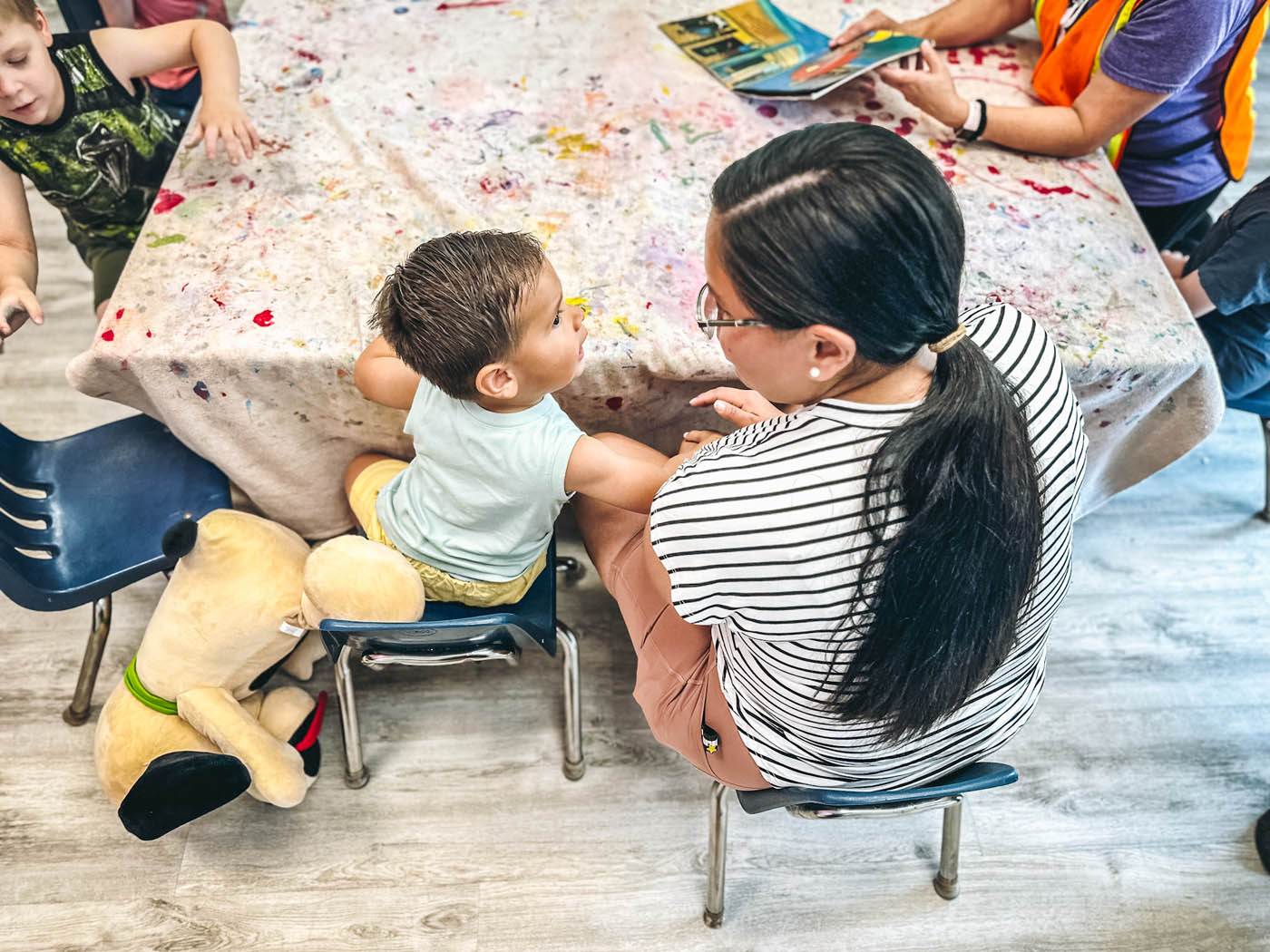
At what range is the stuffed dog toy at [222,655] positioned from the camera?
1.19 meters

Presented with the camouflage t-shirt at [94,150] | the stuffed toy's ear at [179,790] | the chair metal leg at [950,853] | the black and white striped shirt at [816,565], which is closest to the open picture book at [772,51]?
the black and white striped shirt at [816,565]

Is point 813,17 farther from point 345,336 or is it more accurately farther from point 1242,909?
point 1242,909

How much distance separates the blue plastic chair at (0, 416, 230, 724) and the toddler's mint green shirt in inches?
14.6

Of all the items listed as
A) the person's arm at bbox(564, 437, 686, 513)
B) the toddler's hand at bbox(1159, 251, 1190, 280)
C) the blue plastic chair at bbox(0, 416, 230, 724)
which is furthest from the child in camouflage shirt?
the toddler's hand at bbox(1159, 251, 1190, 280)

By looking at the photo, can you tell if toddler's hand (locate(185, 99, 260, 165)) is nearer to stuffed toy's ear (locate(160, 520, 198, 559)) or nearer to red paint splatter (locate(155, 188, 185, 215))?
red paint splatter (locate(155, 188, 185, 215))

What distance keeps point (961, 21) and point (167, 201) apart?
1415 mm

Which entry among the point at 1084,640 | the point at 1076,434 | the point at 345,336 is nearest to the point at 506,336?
the point at 345,336

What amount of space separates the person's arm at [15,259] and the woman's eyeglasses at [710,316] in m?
0.96

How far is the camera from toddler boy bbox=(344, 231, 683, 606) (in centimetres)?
106

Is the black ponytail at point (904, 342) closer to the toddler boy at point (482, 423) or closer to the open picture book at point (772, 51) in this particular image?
the toddler boy at point (482, 423)

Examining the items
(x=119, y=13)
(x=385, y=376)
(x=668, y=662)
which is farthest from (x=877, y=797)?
(x=119, y=13)

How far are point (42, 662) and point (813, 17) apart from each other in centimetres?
188

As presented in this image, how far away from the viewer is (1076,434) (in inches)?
37.6

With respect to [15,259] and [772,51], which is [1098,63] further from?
[15,259]
